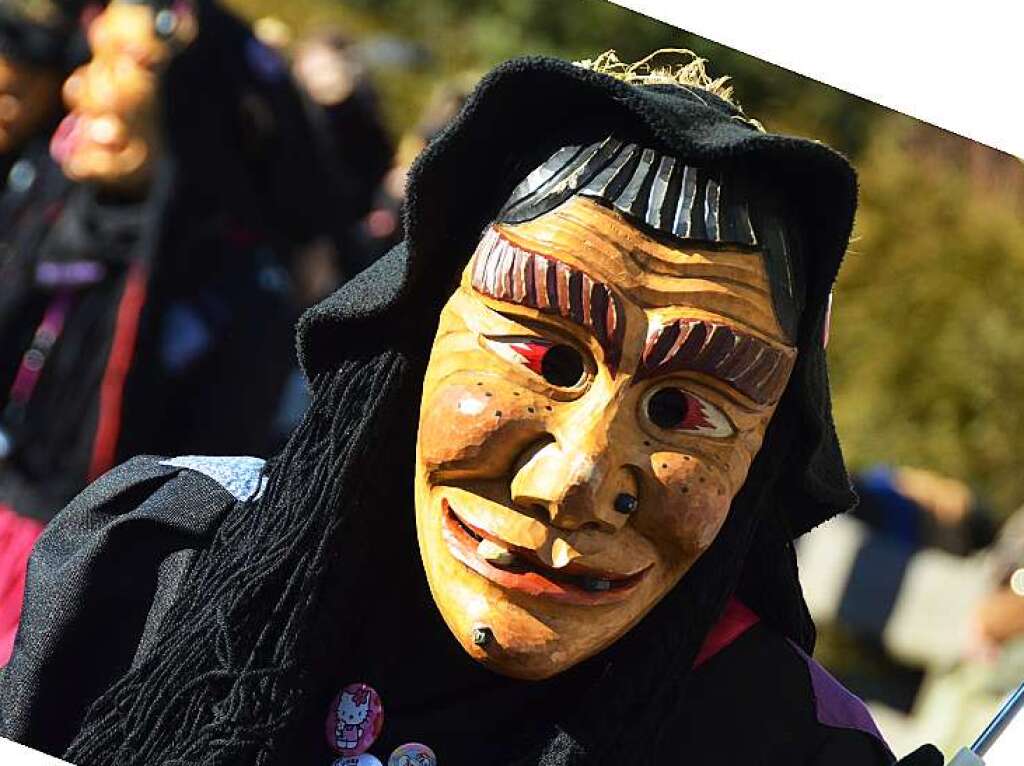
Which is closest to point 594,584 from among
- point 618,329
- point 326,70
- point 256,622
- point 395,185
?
point 618,329

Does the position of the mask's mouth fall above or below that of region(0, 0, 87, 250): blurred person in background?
above

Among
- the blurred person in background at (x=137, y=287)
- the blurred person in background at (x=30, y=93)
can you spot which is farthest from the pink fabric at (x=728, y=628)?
the blurred person in background at (x=30, y=93)

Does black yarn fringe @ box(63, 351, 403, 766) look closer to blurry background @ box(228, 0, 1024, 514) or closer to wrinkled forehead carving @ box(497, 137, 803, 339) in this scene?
wrinkled forehead carving @ box(497, 137, 803, 339)

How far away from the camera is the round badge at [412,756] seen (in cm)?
192

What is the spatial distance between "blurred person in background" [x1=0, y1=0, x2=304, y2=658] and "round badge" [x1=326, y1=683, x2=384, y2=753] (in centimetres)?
213

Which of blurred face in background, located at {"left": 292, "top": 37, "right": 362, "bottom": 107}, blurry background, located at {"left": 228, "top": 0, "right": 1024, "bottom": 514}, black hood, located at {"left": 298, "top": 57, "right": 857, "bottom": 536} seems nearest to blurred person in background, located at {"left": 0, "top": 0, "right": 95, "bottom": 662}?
blurred face in background, located at {"left": 292, "top": 37, "right": 362, "bottom": 107}

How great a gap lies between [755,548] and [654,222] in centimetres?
50

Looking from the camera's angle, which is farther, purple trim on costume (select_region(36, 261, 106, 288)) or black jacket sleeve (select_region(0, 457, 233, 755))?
purple trim on costume (select_region(36, 261, 106, 288))

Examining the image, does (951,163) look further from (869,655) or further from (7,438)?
(7,438)

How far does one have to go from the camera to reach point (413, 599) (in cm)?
201

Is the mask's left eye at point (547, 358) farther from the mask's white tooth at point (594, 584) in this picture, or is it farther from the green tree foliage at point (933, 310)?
the green tree foliage at point (933, 310)

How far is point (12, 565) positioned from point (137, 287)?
4.08 feet

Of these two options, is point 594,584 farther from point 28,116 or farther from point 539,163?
point 28,116

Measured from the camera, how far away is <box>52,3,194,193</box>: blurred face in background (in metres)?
4.23
